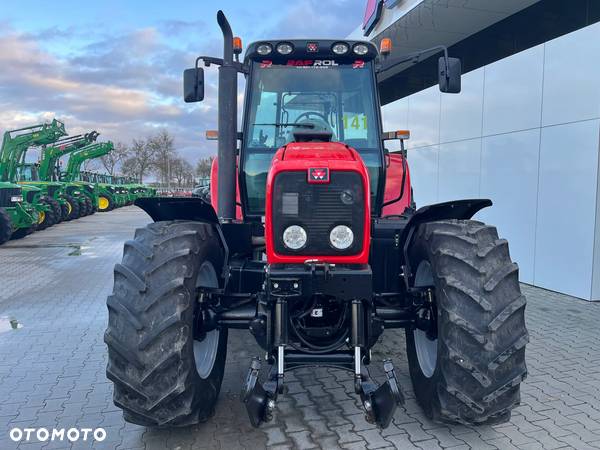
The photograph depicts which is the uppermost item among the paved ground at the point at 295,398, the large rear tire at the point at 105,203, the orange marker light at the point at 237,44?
the orange marker light at the point at 237,44

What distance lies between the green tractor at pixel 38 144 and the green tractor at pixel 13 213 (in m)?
1.26

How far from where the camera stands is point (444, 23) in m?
10.6

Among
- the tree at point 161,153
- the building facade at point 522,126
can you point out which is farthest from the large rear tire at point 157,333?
the tree at point 161,153

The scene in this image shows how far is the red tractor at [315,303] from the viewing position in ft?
8.80

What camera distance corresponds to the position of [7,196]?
41.5 feet

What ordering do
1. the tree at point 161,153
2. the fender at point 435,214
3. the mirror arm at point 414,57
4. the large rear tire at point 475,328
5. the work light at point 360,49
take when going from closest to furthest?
1. the large rear tire at point 475,328
2. the fender at point 435,214
3. the mirror arm at point 414,57
4. the work light at point 360,49
5. the tree at point 161,153

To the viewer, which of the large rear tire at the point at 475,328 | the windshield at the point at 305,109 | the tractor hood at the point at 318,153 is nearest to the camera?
the large rear tire at the point at 475,328

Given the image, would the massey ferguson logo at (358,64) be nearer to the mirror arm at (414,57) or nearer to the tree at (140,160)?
the mirror arm at (414,57)

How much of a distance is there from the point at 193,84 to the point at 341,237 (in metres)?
2.03

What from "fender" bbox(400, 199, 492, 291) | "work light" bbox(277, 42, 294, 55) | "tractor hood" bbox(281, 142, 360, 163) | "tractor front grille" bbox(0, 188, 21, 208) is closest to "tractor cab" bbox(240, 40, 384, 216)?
"work light" bbox(277, 42, 294, 55)

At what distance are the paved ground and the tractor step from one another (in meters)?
0.47

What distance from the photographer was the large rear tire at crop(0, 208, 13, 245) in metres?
12.0

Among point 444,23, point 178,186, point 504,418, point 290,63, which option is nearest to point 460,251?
point 504,418

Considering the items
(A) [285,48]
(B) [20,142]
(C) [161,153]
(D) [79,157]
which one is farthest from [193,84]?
(C) [161,153]
